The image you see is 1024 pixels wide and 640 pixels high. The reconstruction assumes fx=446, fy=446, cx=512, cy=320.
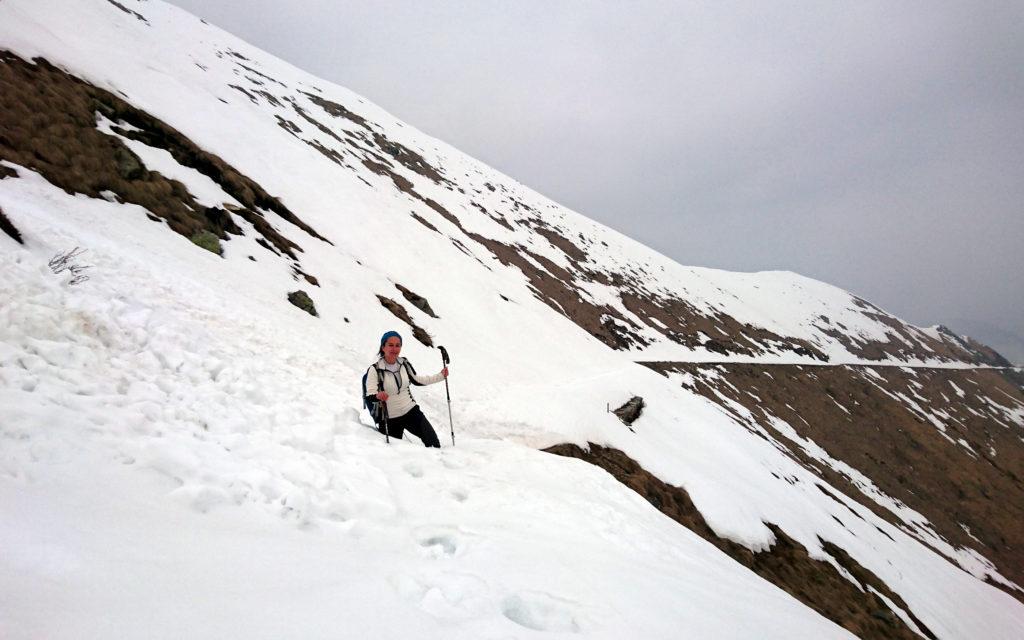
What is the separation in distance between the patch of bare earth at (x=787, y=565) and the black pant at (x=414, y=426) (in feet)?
17.6

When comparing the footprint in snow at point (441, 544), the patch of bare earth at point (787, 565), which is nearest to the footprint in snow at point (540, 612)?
the footprint in snow at point (441, 544)

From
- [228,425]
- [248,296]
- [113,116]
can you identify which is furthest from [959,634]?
[113,116]

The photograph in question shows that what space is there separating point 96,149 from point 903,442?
6952 centimetres

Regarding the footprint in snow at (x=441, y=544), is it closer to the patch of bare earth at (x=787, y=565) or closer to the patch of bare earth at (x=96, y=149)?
the patch of bare earth at (x=787, y=565)

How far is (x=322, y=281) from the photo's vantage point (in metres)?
16.8

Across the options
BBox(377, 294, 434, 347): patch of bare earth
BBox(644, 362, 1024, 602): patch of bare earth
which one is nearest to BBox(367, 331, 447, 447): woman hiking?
BBox(377, 294, 434, 347): patch of bare earth

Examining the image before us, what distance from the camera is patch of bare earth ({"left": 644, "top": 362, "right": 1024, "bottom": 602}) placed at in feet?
116

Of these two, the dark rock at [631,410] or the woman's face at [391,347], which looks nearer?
the woman's face at [391,347]

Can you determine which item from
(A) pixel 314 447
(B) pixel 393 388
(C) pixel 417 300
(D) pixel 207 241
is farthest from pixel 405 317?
(A) pixel 314 447

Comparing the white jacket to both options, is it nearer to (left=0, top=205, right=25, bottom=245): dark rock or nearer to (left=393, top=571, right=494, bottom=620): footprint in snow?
(left=393, top=571, right=494, bottom=620): footprint in snow

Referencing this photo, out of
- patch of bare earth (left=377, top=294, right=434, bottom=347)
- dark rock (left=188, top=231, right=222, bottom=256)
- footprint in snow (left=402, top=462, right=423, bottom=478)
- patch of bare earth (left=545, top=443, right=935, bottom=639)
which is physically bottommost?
patch of bare earth (left=545, top=443, right=935, bottom=639)

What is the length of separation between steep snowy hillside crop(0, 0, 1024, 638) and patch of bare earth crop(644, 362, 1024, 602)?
800 mm

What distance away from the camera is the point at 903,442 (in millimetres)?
49969

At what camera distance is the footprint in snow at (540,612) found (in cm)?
398
